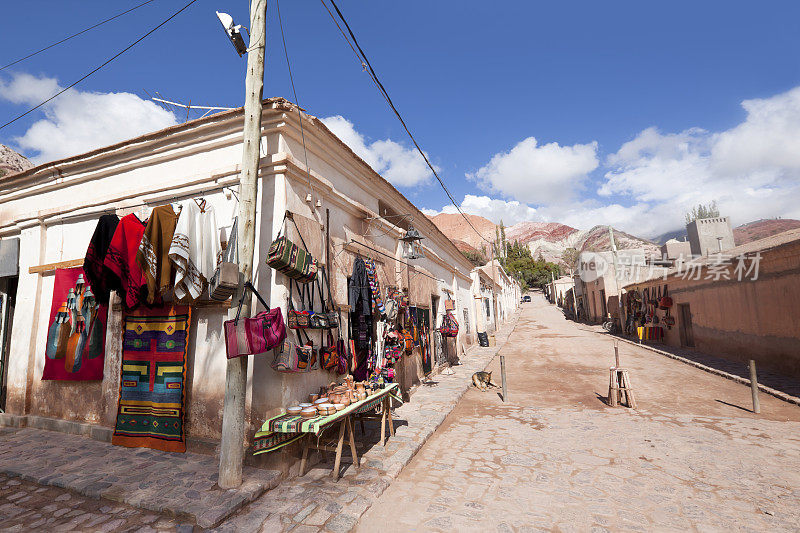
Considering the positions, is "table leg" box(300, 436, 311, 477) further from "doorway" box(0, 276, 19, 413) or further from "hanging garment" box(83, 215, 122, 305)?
"doorway" box(0, 276, 19, 413)

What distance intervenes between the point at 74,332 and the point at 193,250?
3.15m

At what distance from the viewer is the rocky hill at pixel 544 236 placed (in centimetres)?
9740

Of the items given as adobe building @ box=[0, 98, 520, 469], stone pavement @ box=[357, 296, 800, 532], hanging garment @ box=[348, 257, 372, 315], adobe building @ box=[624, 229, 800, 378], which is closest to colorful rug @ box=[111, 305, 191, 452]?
adobe building @ box=[0, 98, 520, 469]

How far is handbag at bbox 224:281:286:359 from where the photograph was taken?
3561 mm

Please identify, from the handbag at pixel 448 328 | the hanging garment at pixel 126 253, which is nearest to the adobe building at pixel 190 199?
the hanging garment at pixel 126 253

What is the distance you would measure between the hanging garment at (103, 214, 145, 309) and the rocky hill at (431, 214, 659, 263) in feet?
182

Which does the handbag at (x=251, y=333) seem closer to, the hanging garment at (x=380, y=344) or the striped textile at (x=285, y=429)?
the striped textile at (x=285, y=429)

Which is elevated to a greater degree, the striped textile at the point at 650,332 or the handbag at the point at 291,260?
the handbag at the point at 291,260

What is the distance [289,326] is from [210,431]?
1.63 meters

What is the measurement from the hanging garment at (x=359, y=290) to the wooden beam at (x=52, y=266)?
14.3 ft

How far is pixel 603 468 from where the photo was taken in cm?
440

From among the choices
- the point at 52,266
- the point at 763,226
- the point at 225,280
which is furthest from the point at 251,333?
the point at 763,226

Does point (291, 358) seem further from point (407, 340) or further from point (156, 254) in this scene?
point (407, 340)

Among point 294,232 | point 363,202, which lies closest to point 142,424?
point 294,232
